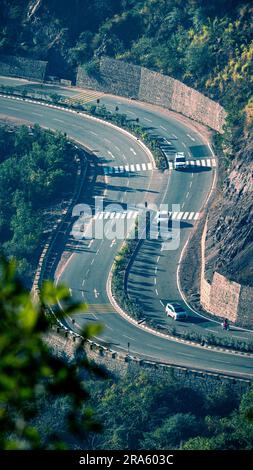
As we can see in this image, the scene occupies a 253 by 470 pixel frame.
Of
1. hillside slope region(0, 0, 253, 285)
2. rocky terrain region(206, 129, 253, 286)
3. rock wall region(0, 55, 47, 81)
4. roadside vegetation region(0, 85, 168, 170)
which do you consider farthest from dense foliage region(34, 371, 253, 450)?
rock wall region(0, 55, 47, 81)

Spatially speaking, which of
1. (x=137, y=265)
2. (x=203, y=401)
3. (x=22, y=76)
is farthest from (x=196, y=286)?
(x=22, y=76)

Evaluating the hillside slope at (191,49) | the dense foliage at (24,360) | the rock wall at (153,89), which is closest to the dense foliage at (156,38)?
the hillside slope at (191,49)

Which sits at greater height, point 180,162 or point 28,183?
point 180,162

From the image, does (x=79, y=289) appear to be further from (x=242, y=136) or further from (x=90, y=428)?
(x=90, y=428)

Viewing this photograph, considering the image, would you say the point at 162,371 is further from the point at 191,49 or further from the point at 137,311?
the point at 191,49

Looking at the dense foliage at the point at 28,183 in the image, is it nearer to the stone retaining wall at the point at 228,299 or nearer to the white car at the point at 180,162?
the white car at the point at 180,162

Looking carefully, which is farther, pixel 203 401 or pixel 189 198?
pixel 189 198

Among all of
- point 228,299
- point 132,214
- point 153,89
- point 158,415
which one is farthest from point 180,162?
point 158,415
